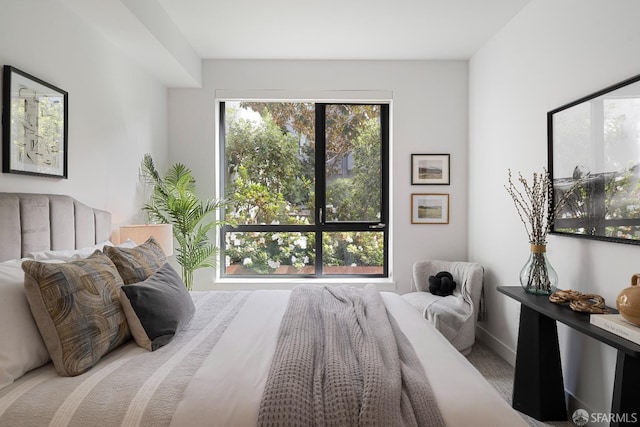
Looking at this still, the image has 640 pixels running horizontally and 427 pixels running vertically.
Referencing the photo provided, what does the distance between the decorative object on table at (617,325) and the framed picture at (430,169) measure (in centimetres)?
234

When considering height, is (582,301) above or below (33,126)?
below

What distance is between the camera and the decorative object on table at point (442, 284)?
138 inches

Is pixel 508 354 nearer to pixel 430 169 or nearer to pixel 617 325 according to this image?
pixel 617 325

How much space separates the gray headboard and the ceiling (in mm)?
1248

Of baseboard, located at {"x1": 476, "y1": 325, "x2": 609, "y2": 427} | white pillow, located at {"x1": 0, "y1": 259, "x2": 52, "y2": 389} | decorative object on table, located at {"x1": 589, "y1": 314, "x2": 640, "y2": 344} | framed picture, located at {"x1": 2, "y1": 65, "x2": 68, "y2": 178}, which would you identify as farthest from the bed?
baseboard, located at {"x1": 476, "y1": 325, "x2": 609, "y2": 427}

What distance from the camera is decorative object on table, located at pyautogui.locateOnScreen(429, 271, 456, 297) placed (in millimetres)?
3506

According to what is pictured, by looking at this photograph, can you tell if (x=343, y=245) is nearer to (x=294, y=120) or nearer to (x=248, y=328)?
(x=294, y=120)

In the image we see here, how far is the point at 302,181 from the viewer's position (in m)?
4.19

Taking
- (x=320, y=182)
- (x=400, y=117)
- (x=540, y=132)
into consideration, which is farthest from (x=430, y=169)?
(x=540, y=132)

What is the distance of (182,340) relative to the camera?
5.65 feet

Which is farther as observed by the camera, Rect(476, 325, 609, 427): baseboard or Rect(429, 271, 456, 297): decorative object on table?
Rect(429, 271, 456, 297): decorative object on table

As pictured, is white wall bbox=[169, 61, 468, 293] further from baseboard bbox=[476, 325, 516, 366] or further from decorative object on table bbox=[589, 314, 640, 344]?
decorative object on table bbox=[589, 314, 640, 344]

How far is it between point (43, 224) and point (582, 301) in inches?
112

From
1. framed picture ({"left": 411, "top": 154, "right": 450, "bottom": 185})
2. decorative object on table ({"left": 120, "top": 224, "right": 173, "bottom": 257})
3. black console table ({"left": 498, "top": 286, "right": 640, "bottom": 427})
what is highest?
framed picture ({"left": 411, "top": 154, "right": 450, "bottom": 185})
